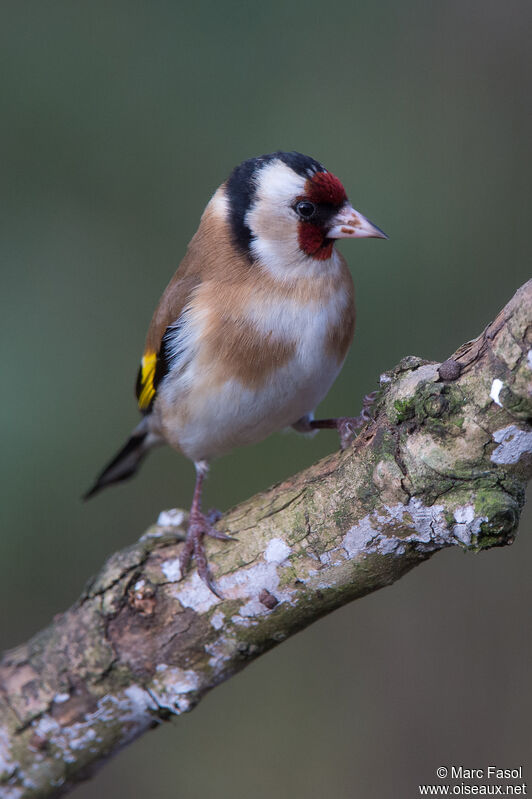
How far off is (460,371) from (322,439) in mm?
2147

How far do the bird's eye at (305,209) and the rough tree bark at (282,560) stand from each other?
926 mm

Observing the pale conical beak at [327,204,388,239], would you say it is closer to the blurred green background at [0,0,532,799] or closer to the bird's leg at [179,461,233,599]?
the blurred green background at [0,0,532,799]

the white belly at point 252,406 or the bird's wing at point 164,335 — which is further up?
the bird's wing at point 164,335

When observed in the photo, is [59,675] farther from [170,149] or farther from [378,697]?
[170,149]

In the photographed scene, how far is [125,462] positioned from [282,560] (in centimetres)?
164

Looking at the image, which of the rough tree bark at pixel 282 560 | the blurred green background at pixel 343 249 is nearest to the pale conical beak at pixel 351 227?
the blurred green background at pixel 343 249

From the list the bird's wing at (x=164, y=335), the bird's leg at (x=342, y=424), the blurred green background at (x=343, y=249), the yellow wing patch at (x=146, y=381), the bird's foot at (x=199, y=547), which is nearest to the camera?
the bird's foot at (x=199, y=547)

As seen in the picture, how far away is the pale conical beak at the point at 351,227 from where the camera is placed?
281cm

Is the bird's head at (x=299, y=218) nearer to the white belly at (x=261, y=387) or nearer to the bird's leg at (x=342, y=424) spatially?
the white belly at (x=261, y=387)

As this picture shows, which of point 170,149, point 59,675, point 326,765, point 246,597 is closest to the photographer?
point 246,597

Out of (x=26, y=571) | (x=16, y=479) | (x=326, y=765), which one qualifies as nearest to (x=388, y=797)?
(x=326, y=765)

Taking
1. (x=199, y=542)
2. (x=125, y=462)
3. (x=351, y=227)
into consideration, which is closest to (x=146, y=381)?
(x=125, y=462)

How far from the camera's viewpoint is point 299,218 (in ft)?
9.45

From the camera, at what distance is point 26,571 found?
159 inches
